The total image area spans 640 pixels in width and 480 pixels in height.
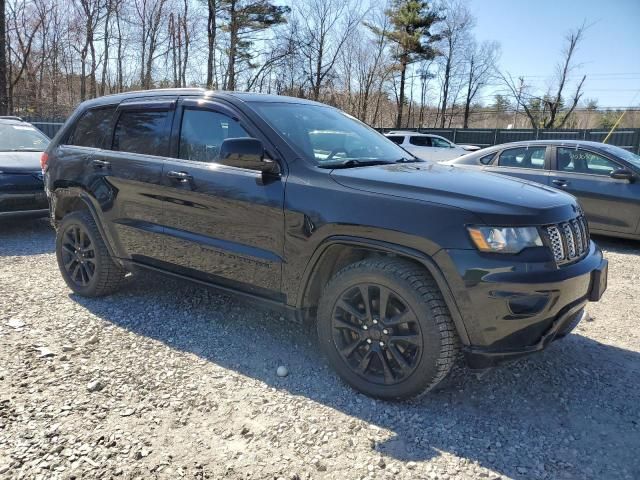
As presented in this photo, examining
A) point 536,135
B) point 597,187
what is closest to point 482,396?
point 597,187

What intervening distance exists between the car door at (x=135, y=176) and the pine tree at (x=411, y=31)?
31.9m

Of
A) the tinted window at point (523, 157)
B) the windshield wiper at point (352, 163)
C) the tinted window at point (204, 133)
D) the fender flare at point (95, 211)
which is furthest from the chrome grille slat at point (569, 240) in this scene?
the tinted window at point (523, 157)

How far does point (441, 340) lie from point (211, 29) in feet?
98.8

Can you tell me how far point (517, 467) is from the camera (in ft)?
7.64

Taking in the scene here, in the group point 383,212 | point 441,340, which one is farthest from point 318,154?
point 441,340

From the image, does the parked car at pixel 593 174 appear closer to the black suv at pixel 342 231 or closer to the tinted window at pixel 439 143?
the black suv at pixel 342 231

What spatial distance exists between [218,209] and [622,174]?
5899 millimetres

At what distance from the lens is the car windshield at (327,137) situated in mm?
3238

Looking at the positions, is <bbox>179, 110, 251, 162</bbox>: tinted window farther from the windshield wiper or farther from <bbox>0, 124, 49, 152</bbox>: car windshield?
<bbox>0, 124, 49, 152</bbox>: car windshield

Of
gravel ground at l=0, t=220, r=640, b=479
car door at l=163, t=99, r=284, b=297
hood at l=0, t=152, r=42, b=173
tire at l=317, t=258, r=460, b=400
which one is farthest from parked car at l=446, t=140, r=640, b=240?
hood at l=0, t=152, r=42, b=173

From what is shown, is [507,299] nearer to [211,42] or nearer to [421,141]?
[421,141]

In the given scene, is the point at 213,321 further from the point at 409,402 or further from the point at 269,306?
the point at 409,402

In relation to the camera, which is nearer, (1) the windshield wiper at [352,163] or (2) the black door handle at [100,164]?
(1) the windshield wiper at [352,163]

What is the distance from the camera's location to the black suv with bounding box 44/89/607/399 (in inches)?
98.3
